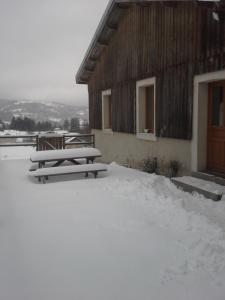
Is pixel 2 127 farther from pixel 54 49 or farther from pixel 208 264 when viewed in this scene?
pixel 208 264

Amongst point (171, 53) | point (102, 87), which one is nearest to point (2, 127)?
point (102, 87)

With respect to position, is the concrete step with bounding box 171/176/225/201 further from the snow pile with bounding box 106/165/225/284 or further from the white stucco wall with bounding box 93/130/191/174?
the white stucco wall with bounding box 93/130/191/174

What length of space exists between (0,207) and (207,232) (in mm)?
3521

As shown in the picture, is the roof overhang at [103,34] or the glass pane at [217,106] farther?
the roof overhang at [103,34]

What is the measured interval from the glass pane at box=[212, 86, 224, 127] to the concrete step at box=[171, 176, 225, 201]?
1.31m

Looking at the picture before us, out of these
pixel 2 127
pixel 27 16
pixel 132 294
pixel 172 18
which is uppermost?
pixel 27 16

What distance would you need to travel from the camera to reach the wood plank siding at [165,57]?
260 inches

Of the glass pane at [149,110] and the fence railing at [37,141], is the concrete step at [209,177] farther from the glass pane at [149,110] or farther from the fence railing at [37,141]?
the fence railing at [37,141]

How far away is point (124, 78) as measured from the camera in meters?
10.9

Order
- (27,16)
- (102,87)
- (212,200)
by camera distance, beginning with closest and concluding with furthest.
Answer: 1. (212,200)
2. (102,87)
3. (27,16)

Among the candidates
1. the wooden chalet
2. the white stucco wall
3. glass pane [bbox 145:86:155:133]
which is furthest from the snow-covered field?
glass pane [bbox 145:86:155:133]

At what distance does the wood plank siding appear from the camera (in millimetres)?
6605

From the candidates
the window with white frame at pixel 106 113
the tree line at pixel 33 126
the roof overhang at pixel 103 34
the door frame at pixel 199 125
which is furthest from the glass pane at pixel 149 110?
the tree line at pixel 33 126

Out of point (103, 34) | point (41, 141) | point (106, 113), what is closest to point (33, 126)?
point (41, 141)
